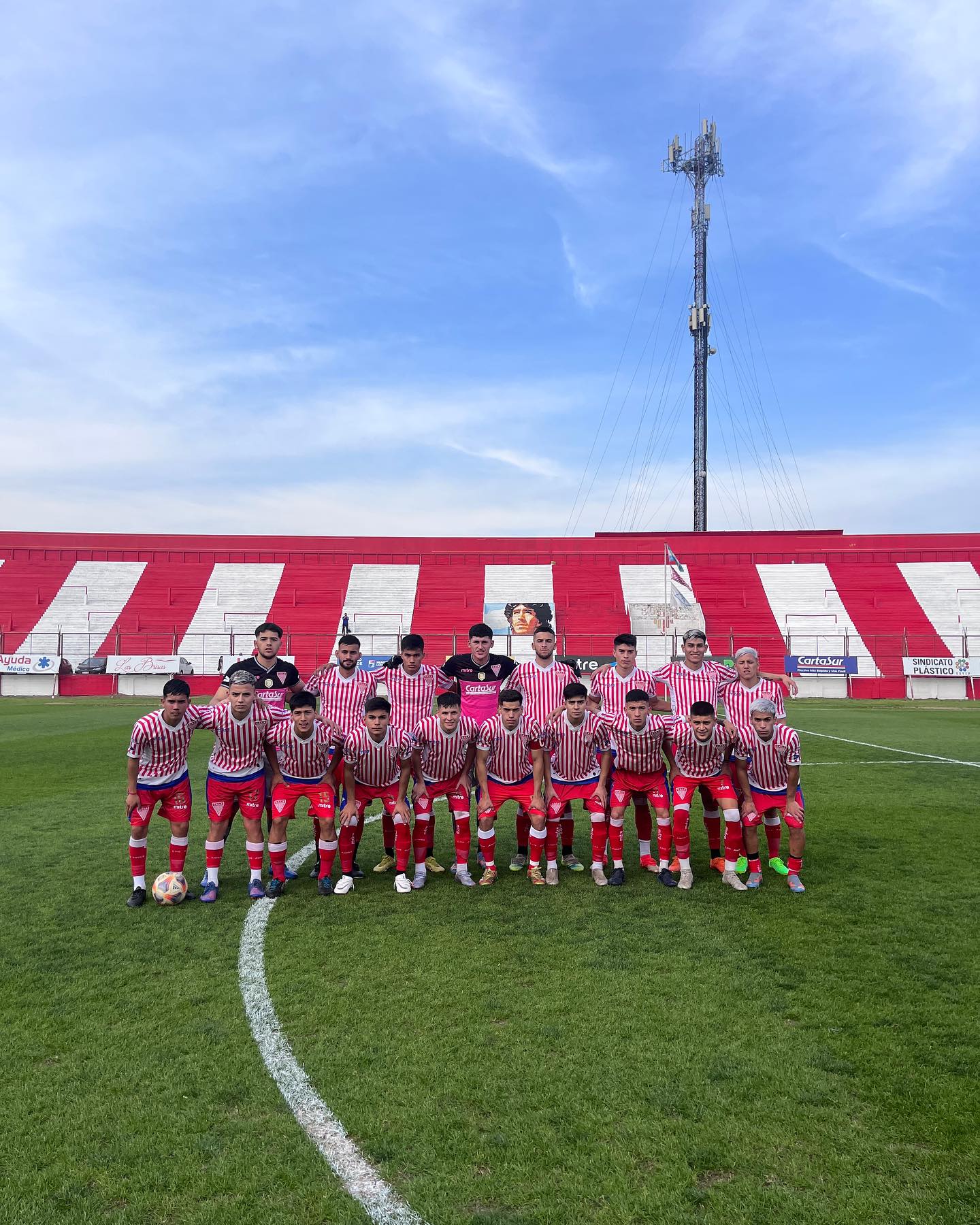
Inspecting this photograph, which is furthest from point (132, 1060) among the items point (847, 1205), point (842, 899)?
point (842, 899)

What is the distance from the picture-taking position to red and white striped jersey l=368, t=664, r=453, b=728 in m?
7.93

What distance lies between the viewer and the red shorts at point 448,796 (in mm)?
7473

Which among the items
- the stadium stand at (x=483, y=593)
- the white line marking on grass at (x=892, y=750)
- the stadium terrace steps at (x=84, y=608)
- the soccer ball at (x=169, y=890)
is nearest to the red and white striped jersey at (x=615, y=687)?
the soccer ball at (x=169, y=890)

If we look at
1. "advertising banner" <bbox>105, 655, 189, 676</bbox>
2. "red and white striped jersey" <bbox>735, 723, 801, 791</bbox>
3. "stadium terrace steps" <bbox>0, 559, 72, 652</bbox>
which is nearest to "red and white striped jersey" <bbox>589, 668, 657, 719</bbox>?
"red and white striped jersey" <bbox>735, 723, 801, 791</bbox>

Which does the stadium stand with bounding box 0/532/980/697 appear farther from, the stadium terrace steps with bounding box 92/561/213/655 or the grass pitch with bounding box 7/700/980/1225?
the grass pitch with bounding box 7/700/980/1225

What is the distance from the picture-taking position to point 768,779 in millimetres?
7316

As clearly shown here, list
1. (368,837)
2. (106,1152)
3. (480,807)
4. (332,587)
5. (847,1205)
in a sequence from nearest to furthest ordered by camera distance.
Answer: (847,1205)
(106,1152)
(480,807)
(368,837)
(332,587)

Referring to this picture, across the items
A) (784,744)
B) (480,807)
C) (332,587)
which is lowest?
(480,807)

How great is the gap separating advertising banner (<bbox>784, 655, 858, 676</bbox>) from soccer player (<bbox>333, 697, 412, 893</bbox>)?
2896cm

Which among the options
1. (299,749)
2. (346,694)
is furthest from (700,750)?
(299,749)

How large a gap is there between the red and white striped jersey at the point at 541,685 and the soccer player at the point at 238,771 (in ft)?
7.73

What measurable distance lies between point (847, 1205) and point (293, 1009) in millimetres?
2915

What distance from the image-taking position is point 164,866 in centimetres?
791

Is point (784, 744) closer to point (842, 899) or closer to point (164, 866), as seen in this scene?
point (842, 899)
